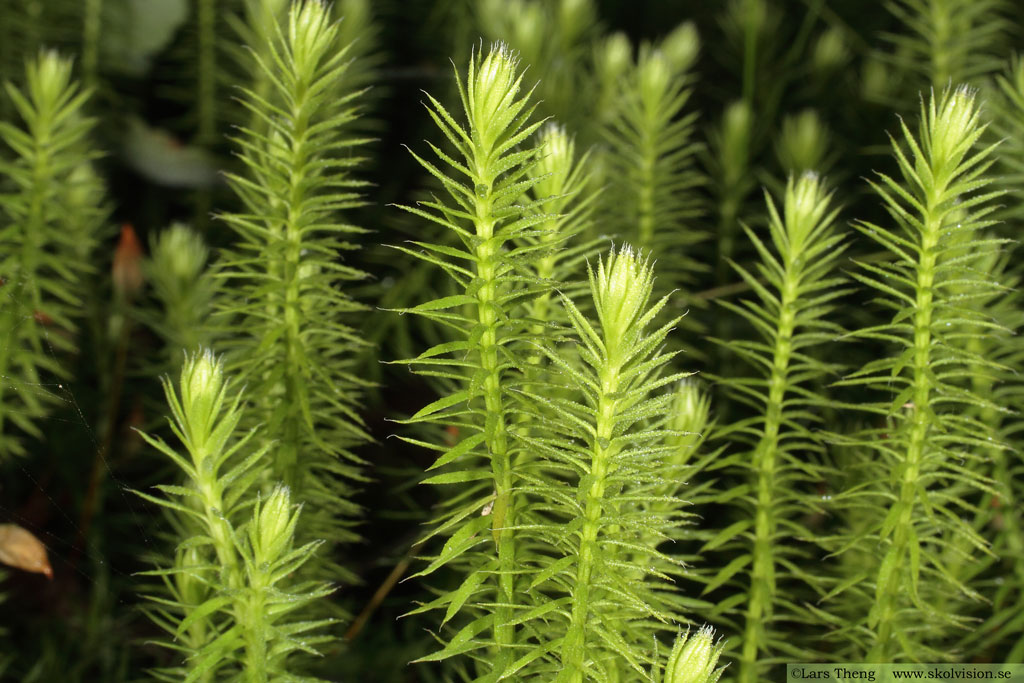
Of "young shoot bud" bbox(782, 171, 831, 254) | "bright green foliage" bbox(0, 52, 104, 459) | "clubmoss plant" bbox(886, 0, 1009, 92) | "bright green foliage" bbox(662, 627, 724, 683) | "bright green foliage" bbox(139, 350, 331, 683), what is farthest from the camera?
"clubmoss plant" bbox(886, 0, 1009, 92)

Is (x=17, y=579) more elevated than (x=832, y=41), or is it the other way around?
(x=832, y=41)

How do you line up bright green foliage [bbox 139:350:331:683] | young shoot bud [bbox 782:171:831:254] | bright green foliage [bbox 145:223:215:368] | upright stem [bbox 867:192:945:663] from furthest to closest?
bright green foliage [bbox 145:223:215:368] → young shoot bud [bbox 782:171:831:254] → upright stem [bbox 867:192:945:663] → bright green foliage [bbox 139:350:331:683]

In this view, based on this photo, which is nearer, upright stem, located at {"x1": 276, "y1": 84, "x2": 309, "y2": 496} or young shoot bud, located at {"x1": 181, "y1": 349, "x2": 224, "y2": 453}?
young shoot bud, located at {"x1": 181, "y1": 349, "x2": 224, "y2": 453}

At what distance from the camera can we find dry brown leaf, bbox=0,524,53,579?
Result: 1.18 m

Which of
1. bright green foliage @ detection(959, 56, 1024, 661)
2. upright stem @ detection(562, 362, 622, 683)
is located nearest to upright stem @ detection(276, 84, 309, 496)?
upright stem @ detection(562, 362, 622, 683)

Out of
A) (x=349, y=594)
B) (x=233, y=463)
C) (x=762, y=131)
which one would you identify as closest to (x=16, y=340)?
(x=233, y=463)

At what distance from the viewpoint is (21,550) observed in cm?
119

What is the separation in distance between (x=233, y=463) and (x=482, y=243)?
46 cm

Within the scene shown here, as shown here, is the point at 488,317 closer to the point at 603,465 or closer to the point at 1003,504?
the point at 603,465

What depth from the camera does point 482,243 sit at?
33.9 inches

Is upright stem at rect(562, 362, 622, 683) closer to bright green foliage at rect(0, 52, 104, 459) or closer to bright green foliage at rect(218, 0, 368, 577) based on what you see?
bright green foliage at rect(218, 0, 368, 577)

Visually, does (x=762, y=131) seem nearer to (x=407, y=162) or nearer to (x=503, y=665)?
(x=407, y=162)

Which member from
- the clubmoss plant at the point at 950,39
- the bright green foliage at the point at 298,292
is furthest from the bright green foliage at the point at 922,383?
the clubmoss plant at the point at 950,39

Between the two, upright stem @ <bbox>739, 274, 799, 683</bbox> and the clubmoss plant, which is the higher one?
the clubmoss plant
